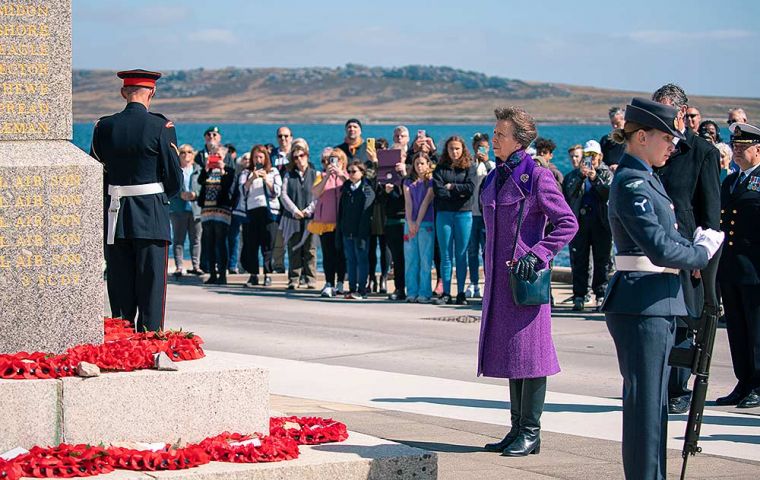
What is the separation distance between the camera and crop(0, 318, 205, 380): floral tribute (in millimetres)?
7137

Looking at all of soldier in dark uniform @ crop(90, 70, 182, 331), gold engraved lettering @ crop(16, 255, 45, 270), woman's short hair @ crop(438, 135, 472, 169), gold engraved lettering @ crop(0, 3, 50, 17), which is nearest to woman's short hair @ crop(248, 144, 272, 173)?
woman's short hair @ crop(438, 135, 472, 169)

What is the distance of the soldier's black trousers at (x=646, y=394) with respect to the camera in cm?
671

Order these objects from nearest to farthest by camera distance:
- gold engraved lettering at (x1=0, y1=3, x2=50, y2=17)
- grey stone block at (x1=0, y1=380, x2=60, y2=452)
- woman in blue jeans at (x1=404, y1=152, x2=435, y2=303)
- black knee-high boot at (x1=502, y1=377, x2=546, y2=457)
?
grey stone block at (x1=0, y1=380, x2=60, y2=452) → gold engraved lettering at (x1=0, y1=3, x2=50, y2=17) → black knee-high boot at (x1=502, y1=377, x2=546, y2=457) → woman in blue jeans at (x1=404, y1=152, x2=435, y2=303)

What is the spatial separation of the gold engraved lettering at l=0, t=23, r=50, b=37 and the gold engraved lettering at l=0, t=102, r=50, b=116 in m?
0.38

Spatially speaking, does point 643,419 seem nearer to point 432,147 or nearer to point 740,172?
point 740,172

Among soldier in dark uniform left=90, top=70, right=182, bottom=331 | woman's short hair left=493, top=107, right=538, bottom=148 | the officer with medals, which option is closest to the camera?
the officer with medals

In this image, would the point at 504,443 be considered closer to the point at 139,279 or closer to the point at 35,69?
the point at 139,279

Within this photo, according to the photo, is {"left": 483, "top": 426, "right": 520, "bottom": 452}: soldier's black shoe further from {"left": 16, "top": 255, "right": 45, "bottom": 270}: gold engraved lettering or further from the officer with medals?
{"left": 16, "top": 255, "right": 45, "bottom": 270}: gold engraved lettering

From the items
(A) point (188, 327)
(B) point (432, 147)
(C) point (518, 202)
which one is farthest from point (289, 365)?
(B) point (432, 147)

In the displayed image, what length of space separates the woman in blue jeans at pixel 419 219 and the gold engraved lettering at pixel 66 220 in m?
10.1

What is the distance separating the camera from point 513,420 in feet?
27.7

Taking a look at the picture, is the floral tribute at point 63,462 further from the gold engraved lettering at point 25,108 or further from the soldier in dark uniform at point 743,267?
the soldier in dark uniform at point 743,267

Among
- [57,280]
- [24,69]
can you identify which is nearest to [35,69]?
[24,69]

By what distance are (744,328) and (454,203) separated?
22.5 ft
